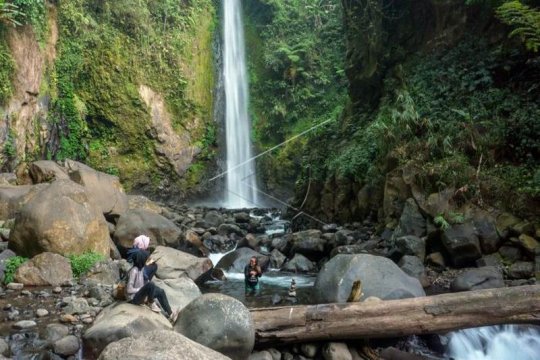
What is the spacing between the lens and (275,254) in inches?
526

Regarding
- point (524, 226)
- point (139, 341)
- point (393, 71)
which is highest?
point (393, 71)

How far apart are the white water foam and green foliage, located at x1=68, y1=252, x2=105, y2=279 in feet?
24.2

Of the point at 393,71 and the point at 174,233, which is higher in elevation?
the point at 393,71

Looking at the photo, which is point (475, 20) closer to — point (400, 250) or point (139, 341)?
point (400, 250)

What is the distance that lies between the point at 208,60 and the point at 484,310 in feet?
80.2

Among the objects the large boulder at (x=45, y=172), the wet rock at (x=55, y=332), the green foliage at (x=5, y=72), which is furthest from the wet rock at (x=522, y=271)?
the green foliage at (x=5, y=72)

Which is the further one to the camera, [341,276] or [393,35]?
[393,35]

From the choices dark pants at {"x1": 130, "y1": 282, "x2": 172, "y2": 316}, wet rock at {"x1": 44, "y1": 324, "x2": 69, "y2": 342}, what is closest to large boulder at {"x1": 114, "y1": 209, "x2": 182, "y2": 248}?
wet rock at {"x1": 44, "y1": 324, "x2": 69, "y2": 342}

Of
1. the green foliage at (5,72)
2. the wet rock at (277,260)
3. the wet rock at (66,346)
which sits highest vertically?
the green foliage at (5,72)

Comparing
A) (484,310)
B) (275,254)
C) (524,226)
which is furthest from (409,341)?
(275,254)

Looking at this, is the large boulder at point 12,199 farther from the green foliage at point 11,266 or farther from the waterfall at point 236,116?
the waterfall at point 236,116

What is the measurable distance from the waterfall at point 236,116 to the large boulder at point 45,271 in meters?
15.4

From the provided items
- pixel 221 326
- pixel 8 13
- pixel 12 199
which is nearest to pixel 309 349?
pixel 221 326

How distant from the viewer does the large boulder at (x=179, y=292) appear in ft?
26.2
